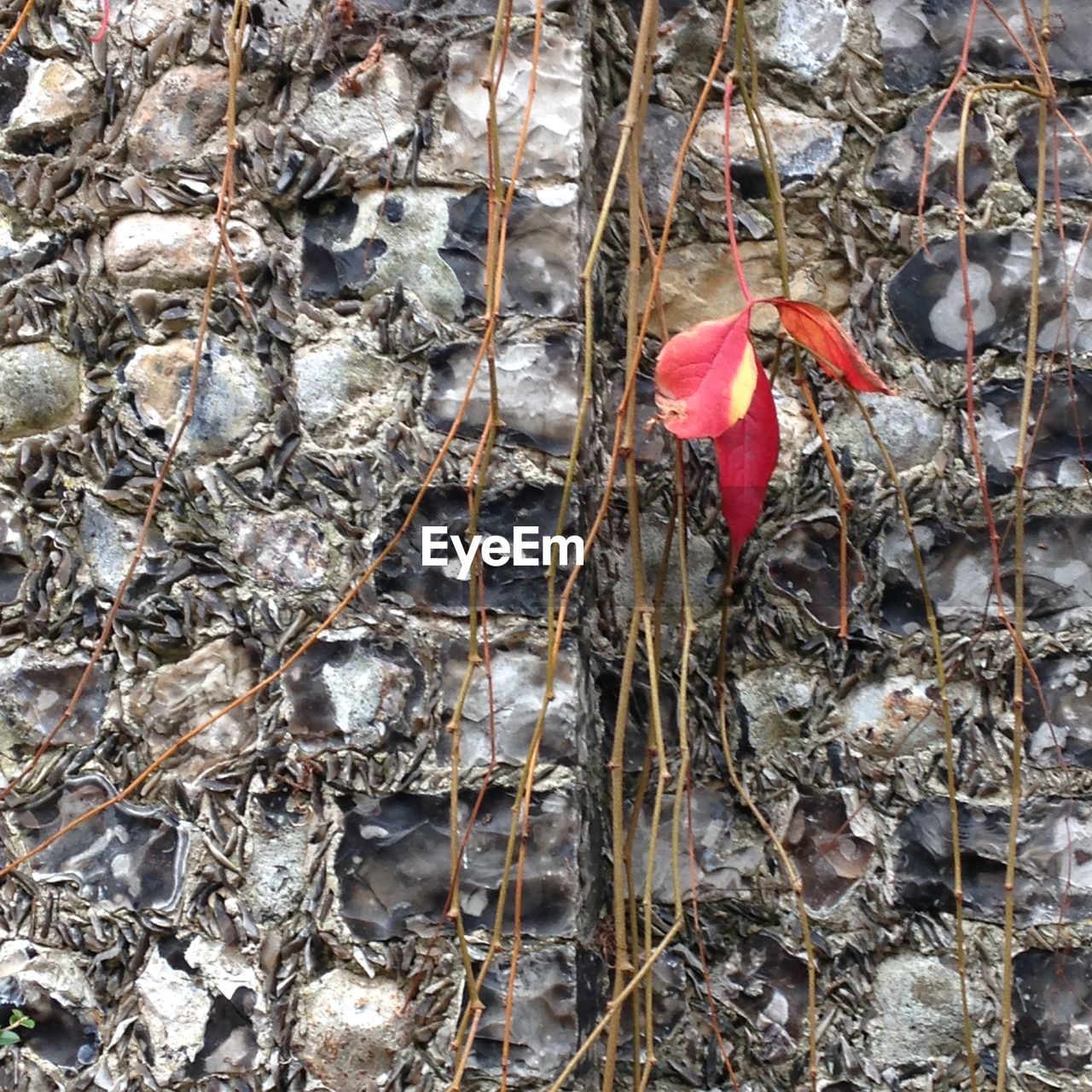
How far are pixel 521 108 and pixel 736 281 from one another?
32 cm

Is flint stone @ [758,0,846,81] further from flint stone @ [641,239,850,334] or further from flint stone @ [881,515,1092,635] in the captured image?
flint stone @ [881,515,1092,635]

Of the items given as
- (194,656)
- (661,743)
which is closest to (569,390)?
(661,743)

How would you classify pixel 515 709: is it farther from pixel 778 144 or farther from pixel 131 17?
pixel 131 17

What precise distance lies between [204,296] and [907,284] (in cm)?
80

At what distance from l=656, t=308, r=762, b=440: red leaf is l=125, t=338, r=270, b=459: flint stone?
504 millimetres

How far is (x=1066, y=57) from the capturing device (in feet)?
4.59

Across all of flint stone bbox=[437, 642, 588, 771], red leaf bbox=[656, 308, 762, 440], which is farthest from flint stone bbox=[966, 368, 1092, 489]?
flint stone bbox=[437, 642, 588, 771]

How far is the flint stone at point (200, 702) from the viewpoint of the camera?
1354mm

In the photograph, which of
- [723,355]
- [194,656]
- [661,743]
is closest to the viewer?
[723,355]

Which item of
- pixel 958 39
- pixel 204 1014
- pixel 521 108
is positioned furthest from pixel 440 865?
pixel 958 39

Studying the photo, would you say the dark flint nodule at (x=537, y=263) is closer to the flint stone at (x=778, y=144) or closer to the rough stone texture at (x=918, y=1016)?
the flint stone at (x=778, y=144)

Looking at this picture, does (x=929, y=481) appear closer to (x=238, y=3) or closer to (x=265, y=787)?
(x=265, y=787)

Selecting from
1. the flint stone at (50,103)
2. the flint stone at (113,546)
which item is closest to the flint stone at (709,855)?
the flint stone at (113,546)

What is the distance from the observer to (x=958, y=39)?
1420mm
